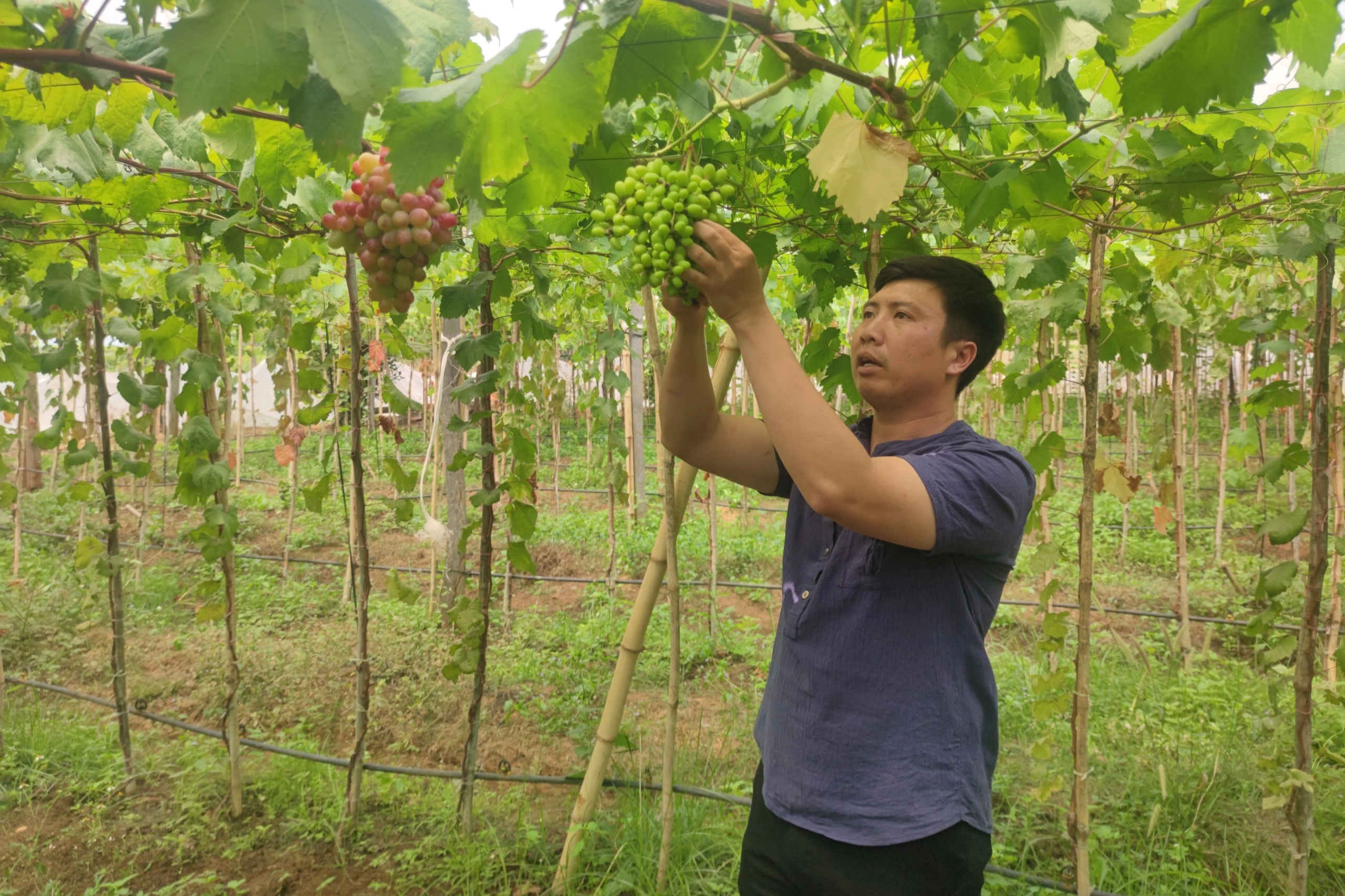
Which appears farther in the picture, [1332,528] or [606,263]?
[1332,528]

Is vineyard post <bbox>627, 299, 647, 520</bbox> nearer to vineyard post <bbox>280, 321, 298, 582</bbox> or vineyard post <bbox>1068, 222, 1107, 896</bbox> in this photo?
vineyard post <bbox>280, 321, 298, 582</bbox>

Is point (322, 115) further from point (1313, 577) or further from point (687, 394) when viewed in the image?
point (1313, 577)

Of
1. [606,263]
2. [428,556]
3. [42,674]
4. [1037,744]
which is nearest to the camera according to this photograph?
[1037,744]

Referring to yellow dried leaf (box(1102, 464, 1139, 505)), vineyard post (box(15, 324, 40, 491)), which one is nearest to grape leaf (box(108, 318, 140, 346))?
yellow dried leaf (box(1102, 464, 1139, 505))

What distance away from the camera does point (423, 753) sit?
352 centimetres

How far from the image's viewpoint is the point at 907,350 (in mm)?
1454

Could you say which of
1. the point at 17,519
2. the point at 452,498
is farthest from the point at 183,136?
the point at 17,519

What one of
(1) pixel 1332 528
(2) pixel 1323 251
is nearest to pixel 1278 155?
(2) pixel 1323 251

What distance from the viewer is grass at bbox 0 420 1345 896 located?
8.53 ft

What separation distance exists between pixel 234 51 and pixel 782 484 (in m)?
1.25

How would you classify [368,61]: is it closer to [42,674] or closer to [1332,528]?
[42,674]

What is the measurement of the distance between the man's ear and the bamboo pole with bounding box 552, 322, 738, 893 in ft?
2.34

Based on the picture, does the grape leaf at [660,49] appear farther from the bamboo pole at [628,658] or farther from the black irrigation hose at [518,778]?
the black irrigation hose at [518,778]

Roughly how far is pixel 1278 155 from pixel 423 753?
3592 mm
